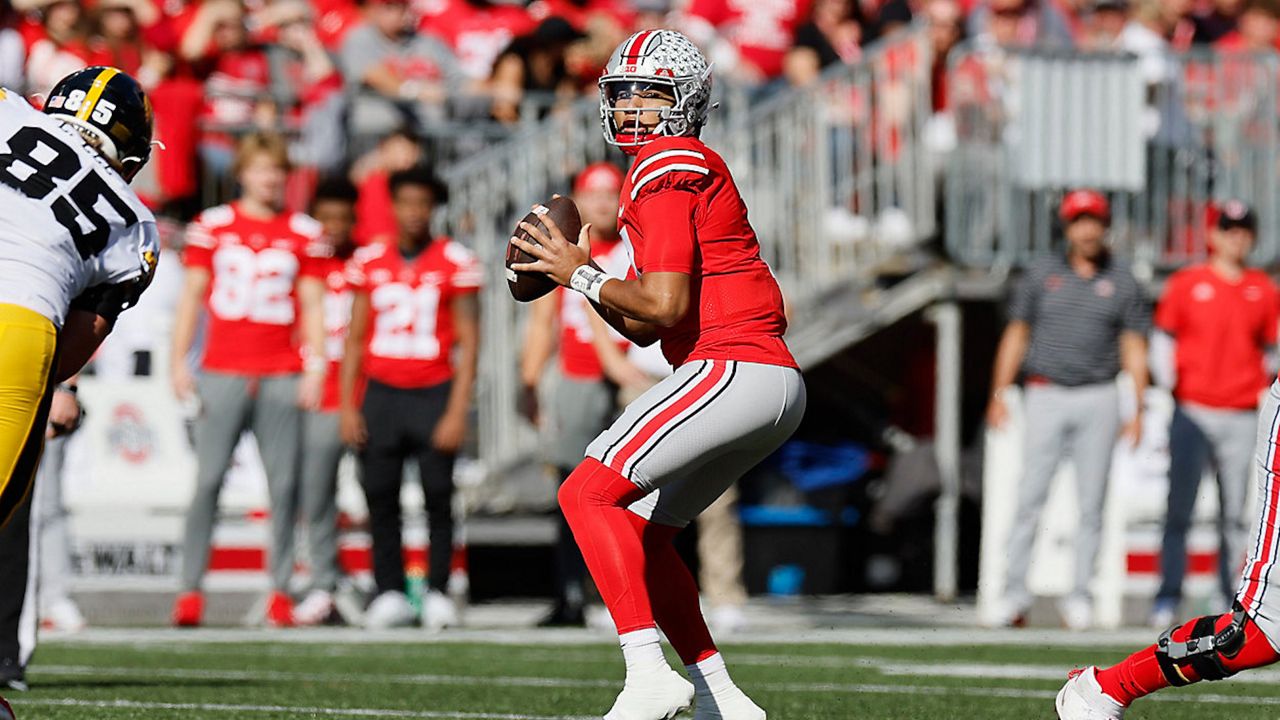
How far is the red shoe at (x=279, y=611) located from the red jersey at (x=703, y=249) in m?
5.76

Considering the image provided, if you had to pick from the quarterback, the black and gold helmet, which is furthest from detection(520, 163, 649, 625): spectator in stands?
the quarterback

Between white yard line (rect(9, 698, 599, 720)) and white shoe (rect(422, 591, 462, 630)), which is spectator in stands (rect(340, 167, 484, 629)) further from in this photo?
white yard line (rect(9, 698, 599, 720))

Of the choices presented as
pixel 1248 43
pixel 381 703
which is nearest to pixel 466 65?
pixel 1248 43

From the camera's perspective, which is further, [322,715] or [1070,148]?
[1070,148]

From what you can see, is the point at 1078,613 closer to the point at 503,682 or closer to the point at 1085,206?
the point at 1085,206

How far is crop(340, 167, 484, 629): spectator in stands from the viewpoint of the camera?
10938mm

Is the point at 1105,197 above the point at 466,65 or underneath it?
underneath

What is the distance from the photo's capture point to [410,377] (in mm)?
11039

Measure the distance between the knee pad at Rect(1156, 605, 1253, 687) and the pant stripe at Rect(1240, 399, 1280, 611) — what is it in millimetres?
66

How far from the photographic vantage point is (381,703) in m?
6.92

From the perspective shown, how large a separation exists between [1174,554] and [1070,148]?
297cm

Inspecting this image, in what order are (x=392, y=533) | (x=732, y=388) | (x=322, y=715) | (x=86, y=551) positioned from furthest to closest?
(x=86, y=551)
(x=392, y=533)
(x=322, y=715)
(x=732, y=388)

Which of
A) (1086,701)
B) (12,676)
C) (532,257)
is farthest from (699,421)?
(12,676)

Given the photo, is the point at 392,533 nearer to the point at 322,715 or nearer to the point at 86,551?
the point at 86,551
